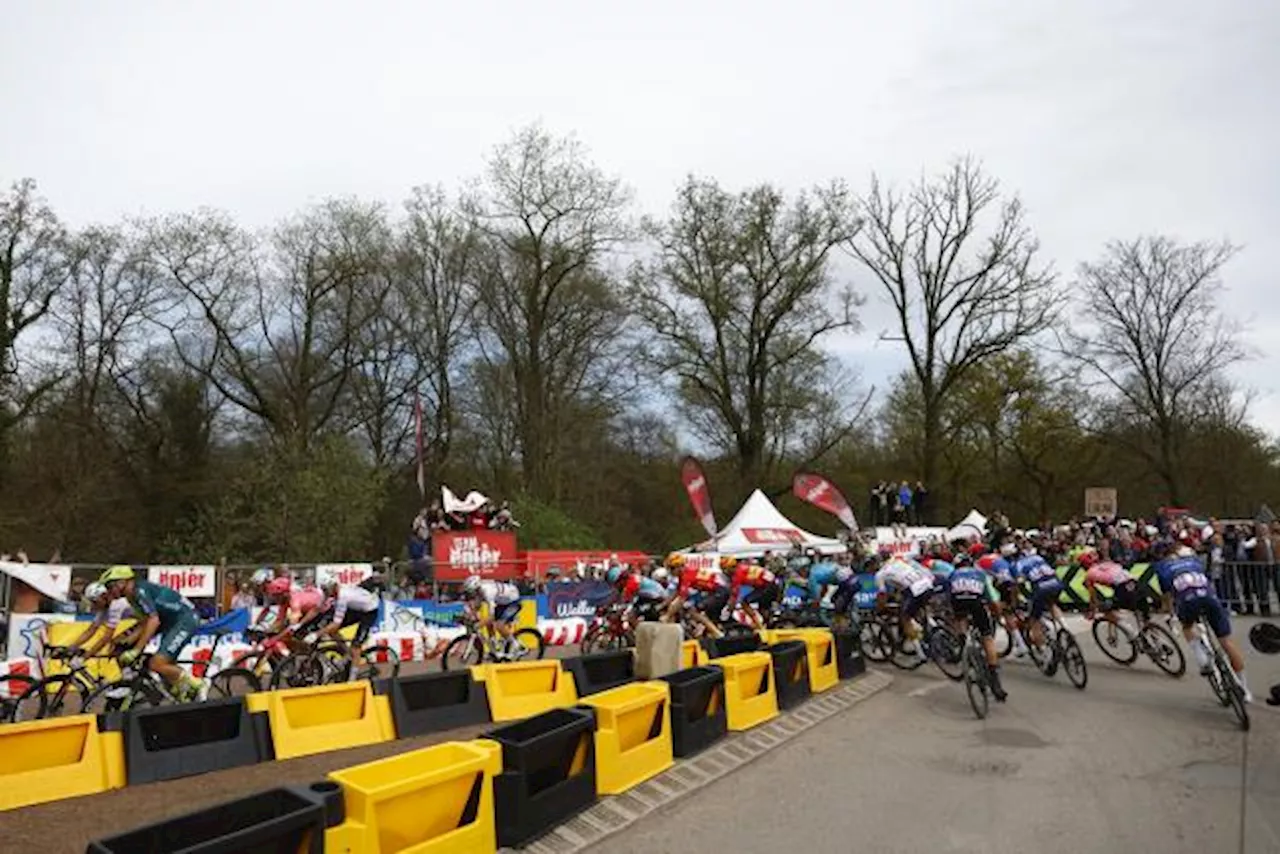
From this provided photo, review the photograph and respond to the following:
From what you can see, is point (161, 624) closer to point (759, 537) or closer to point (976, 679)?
point (976, 679)

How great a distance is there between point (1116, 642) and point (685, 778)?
9.09 m

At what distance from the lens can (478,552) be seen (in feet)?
83.8

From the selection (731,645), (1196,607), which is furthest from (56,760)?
(1196,607)

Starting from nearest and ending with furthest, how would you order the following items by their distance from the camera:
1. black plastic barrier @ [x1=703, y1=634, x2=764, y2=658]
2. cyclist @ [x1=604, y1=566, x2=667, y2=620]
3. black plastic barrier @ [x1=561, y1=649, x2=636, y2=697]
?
black plastic barrier @ [x1=561, y1=649, x2=636, y2=697]
black plastic barrier @ [x1=703, y1=634, x2=764, y2=658]
cyclist @ [x1=604, y1=566, x2=667, y2=620]

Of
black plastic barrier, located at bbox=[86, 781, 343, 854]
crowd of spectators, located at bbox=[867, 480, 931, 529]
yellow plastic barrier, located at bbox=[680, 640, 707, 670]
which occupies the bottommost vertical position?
yellow plastic barrier, located at bbox=[680, 640, 707, 670]

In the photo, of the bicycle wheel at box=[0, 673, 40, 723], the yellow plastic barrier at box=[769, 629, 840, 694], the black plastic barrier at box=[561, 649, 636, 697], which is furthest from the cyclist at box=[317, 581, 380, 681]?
the yellow plastic barrier at box=[769, 629, 840, 694]

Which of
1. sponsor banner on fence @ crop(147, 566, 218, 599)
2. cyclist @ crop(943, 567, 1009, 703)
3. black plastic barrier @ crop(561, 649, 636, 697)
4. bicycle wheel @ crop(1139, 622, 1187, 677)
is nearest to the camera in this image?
cyclist @ crop(943, 567, 1009, 703)

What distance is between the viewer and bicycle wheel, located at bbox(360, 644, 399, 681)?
521 inches

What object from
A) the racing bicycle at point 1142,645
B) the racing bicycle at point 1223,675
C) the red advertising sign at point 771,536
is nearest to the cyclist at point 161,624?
the racing bicycle at point 1223,675

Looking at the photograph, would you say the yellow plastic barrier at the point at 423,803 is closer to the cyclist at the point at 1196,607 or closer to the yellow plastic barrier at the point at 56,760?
the yellow plastic barrier at the point at 56,760

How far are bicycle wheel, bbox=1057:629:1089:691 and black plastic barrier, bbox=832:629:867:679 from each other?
9.00 feet

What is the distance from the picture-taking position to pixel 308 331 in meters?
37.2

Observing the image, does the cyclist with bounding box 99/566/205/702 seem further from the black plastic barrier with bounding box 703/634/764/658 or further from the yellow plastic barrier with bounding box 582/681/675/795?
the black plastic barrier with bounding box 703/634/764/658

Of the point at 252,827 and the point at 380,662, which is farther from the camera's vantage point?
the point at 380,662
